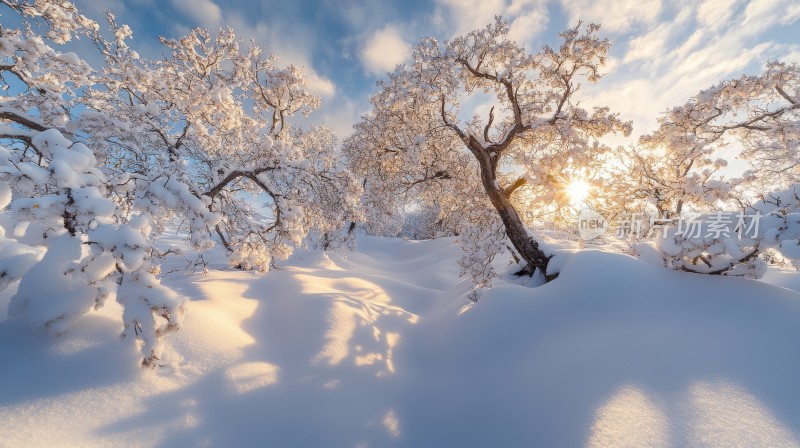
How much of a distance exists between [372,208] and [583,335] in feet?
24.3

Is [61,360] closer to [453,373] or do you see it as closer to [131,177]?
[131,177]

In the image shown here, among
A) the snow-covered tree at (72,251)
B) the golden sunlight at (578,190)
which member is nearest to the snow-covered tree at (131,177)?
the snow-covered tree at (72,251)


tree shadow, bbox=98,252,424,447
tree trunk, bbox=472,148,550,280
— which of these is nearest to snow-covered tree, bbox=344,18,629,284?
tree trunk, bbox=472,148,550,280

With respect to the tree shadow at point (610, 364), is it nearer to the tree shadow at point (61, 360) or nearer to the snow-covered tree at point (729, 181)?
the snow-covered tree at point (729, 181)

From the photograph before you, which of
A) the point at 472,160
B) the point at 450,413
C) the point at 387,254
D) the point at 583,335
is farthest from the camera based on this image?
the point at 387,254

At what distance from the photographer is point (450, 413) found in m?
2.91

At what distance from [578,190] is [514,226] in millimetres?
1570

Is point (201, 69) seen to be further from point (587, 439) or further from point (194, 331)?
point (587, 439)

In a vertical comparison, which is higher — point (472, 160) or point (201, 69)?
point (201, 69)

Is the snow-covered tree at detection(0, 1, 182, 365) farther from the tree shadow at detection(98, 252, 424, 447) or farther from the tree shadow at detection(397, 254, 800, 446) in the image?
the tree shadow at detection(397, 254, 800, 446)

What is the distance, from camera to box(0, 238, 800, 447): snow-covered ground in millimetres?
1993

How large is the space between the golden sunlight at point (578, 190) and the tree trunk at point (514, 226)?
1.26 m

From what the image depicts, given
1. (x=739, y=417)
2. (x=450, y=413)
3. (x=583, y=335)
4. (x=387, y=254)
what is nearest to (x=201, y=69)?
(x=450, y=413)

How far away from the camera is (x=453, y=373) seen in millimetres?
3568
